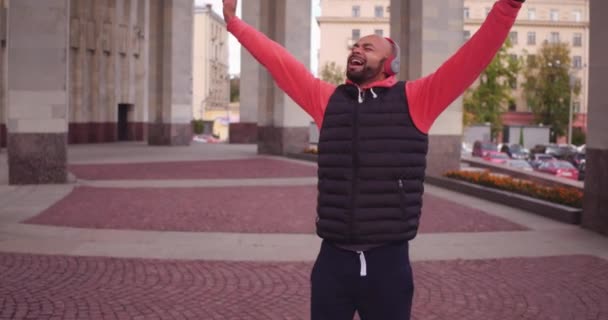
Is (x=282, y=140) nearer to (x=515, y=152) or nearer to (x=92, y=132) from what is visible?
(x=92, y=132)

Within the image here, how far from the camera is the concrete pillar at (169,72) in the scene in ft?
121

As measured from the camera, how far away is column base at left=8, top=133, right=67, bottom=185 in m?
16.5

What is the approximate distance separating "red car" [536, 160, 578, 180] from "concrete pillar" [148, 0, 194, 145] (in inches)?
778

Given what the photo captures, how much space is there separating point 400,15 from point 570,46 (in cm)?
7201

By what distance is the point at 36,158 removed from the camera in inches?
658

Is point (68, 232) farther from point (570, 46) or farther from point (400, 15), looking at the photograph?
point (570, 46)

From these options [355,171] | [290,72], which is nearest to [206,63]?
[290,72]

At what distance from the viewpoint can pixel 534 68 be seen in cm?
8144

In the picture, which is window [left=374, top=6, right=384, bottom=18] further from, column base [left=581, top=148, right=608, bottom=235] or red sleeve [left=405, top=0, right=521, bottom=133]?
red sleeve [left=405, top=0, right=521, bottom=133]

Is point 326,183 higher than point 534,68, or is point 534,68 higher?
point 534,68

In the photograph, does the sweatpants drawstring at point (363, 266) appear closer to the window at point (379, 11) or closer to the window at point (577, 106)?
the window at point (379, 11)

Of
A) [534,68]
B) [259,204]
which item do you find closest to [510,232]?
[259,204]

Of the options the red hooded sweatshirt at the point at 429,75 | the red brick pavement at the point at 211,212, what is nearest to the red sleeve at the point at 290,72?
the red hooded sweatshirt at the point at 429,75

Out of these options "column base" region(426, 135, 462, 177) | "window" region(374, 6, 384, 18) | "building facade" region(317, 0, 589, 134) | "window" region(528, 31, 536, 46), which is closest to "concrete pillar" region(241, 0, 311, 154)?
"column base" region(426, 135, 462, 177)
